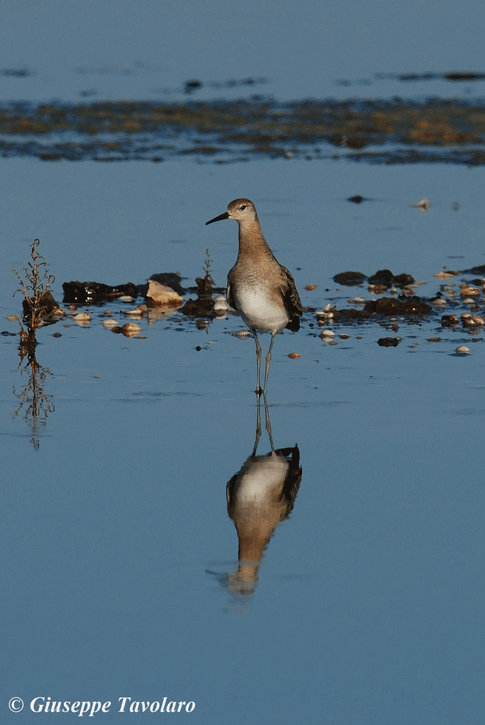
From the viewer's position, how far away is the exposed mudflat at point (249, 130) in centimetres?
2198

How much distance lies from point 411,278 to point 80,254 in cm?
385

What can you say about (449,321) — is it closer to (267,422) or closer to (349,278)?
(349,278)

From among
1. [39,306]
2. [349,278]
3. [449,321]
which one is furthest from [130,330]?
[349,278]

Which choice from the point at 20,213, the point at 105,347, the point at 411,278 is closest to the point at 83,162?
the point at 20,213

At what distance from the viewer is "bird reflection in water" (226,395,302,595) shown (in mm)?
6145

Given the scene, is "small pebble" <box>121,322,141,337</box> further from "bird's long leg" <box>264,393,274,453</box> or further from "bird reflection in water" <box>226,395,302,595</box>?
"bird reflection in water" <box>226,395,302,595</box>

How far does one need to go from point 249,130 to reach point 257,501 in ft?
58.1

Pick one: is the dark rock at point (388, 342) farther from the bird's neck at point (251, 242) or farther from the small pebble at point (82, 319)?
the small pebble at point (82, 319)

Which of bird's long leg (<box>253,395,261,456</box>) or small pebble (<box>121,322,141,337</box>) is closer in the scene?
bird's long leg (<box>253,395,261,456</box>)

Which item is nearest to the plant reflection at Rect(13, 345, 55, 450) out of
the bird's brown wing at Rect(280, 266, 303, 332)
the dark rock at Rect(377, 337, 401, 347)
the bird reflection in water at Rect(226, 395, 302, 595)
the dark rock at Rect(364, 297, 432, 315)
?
the bird reflection in water at Rect(226, 395, 302, 595)

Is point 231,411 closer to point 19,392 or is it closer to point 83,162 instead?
point 19,392

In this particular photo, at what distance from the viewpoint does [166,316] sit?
39.2 ft

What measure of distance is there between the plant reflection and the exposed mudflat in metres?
11.9

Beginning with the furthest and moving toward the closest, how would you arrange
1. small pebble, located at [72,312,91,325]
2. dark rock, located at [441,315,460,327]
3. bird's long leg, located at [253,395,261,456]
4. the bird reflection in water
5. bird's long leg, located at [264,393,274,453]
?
small pebble, located at [72,312,91,325], dark rock, located at [441,315,460,327], bird's long leg, located at [264,393,274,453], bird's long leg, located at [253,395,261,456], the bird reflection in water
